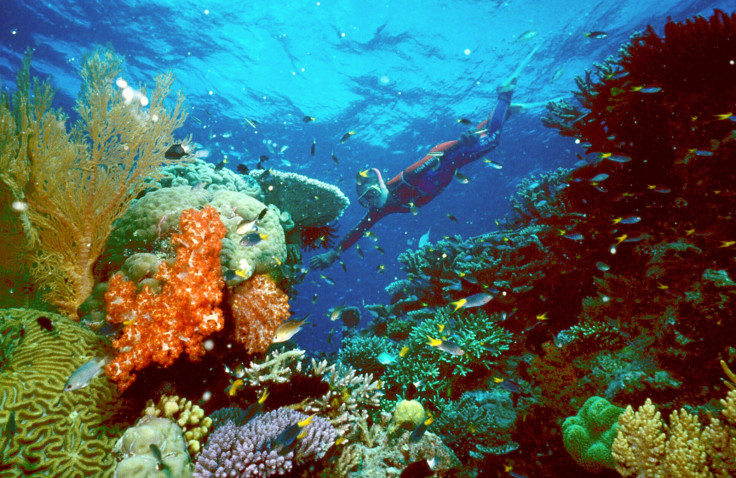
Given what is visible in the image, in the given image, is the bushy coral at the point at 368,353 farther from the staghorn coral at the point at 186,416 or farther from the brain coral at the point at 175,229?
the staghorn coral at the point at 186,416

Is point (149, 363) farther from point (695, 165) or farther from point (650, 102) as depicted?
point (650, 102)

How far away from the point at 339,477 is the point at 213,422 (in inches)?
73.7

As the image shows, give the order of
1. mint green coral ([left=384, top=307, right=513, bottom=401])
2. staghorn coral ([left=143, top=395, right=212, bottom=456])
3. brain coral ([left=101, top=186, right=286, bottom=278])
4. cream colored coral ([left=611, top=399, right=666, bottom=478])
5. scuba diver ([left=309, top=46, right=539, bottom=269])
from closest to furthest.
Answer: cream colored coral ([left=611, top=399, right=666, bottom=478])
staghorn coral ([left=143, top=395, right=212, bottom=456])
brain coral ([left=101, top=186, right=286, bottom=278])
mint green coral ([left=384, top=307, right=513, bottom=401])
scuba diver ([left=309, top=46, right=539, bottom=269])

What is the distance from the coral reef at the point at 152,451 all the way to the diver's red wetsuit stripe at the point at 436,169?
27.5 feet

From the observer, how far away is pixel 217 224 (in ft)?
15.4

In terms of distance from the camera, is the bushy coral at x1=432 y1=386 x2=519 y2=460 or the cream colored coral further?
the bushy coral at x1=432 y1=386 x2=519 y2=460

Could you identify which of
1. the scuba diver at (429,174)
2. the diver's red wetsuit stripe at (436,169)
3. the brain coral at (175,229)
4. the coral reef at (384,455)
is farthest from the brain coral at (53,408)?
the diver's red wetsuit stripe at (436,169)

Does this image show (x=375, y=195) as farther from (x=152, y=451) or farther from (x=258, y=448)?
(x=152, y=451)

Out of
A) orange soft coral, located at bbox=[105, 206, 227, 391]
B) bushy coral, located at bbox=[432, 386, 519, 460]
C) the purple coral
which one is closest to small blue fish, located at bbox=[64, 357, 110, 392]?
orange soft coral, located at bbox=[105, 206, 227, 391]

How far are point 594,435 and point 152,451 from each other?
484 cm

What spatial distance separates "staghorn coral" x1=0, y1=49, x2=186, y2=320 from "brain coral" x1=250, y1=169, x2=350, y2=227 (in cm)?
243

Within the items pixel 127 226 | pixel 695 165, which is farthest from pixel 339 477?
pixel 695 165

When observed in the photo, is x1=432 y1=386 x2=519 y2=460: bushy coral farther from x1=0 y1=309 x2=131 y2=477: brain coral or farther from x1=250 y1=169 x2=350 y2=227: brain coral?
x1=250 y1=169 x2=350 y2=227: brain coral

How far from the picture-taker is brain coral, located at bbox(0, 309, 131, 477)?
127 inches
